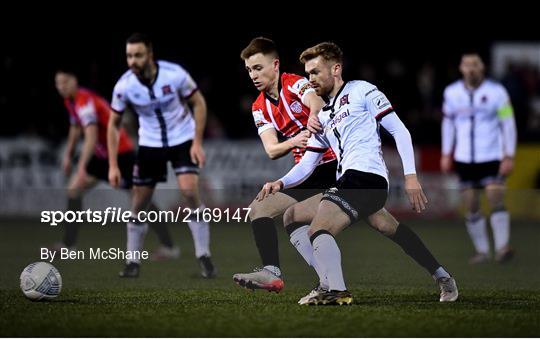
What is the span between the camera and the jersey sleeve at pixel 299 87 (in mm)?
7973

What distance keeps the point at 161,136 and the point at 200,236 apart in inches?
39.1

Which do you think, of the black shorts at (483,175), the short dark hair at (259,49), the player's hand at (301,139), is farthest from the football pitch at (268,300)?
the short dark hair at (259,49)

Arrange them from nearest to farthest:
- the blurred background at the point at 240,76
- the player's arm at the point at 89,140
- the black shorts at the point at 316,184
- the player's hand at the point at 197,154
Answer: the black shorts at the point at 316,184 → the player's hand at the point at 197,154 → the player's arm at the point at 89,140 → the blurred background at the point at 240,76

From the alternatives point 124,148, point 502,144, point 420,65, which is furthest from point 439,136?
point 124,148

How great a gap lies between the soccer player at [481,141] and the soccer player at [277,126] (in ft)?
13.7

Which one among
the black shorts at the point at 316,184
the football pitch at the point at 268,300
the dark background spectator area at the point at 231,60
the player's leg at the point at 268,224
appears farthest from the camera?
the dark background spectator area at the point at 231,60

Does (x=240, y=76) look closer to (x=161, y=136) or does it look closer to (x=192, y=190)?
(x=161, y=136)

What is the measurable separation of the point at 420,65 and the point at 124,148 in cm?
999

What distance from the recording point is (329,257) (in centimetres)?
727

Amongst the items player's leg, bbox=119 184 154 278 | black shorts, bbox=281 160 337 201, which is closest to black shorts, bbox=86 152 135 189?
player's leg, bbox=119 184 154 278

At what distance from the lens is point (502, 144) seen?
12.1 m

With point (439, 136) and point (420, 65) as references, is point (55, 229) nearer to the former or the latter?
point (439, 136)

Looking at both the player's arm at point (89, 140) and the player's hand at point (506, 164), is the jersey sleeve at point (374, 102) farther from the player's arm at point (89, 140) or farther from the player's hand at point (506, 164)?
the player's arm at point (89, 140)

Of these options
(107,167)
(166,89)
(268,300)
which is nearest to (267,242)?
(268,300)
